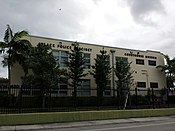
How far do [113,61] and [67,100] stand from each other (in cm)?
2140

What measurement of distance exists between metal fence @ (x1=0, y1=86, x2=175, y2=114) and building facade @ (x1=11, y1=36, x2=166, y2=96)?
25.0 ft

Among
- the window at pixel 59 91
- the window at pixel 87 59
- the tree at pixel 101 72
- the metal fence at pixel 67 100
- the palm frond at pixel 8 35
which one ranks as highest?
the palm frond at pixel 8 35

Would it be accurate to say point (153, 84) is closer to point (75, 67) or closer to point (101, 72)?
point (101, 72)

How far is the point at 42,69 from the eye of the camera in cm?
2820

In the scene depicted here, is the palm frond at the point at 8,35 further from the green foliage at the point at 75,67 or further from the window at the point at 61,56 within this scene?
the green foliage at the point at 75,67

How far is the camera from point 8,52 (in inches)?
1171

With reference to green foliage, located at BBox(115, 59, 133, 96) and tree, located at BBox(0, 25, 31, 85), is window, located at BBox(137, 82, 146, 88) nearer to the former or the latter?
green foliage, located at BBox(115, 59, 133, 96)

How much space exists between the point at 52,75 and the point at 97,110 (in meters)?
11.0

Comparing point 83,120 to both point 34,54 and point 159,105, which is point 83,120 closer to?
point 159,105

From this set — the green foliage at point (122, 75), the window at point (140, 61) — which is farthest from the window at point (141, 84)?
the green foliage at point (122, 75)

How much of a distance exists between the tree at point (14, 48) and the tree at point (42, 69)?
0.98 metres

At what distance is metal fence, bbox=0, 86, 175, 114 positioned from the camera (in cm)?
1641

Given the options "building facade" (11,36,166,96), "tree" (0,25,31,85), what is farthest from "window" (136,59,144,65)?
"tree" (0,25,31,85)

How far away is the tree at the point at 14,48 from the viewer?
29391 mm
